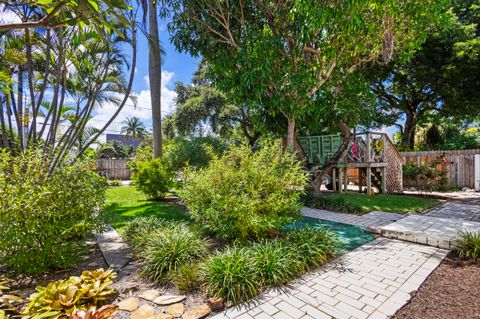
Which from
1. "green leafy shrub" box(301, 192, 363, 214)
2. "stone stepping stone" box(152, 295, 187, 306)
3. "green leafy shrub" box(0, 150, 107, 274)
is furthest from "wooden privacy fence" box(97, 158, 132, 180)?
"stone stepping stone" box(152, 295, 187, 306)

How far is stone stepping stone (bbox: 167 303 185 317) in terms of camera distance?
8.06 ft

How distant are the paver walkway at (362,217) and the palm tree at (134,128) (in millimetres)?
33225

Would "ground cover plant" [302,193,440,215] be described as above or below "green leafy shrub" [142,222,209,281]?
below

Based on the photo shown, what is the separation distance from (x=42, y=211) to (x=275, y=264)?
2946mm

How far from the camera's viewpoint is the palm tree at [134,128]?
3569 centimetres

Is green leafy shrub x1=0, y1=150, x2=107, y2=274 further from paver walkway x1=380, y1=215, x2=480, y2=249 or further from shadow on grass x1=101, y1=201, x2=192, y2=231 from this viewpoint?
paver walkway x1=380, y1=215, x2=480, y2=249

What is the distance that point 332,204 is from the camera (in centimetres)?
746

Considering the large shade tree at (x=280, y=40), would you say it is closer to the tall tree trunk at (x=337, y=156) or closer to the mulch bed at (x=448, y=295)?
the tall tree trunk at (x=337, y=156)

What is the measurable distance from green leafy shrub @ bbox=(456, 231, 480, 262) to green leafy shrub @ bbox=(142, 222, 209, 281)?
157 inches

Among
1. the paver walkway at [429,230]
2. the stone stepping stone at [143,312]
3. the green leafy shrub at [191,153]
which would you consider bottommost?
the paver walkway at [429,230]

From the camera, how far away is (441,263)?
361 cm

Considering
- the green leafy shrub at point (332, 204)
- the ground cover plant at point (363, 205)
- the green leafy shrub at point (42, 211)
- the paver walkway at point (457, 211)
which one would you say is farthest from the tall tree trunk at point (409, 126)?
the green leafy shrub at point (42, 211)

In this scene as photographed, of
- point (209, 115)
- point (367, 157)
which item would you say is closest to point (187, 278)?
point (367, 157)

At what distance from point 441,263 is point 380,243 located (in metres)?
0.99
